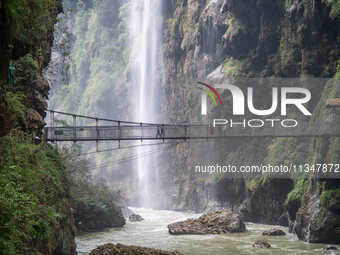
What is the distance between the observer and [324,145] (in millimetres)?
25250

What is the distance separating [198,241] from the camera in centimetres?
2511

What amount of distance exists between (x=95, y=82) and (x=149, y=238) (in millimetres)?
53058

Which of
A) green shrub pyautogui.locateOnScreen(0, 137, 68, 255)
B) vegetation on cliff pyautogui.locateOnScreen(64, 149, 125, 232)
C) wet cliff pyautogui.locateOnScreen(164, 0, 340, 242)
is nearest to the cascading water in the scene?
wet cliff pyautogui.locateOnScreen(164, 0, 340, 242)

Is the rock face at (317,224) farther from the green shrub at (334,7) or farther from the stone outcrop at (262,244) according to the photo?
the green shrub at (334,7)

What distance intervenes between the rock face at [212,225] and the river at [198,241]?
60 centimetres

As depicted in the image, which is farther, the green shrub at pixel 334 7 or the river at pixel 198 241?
the green shrub at pixel 334 7

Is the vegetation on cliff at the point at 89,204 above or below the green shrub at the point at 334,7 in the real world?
below

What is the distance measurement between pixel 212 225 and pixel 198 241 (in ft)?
11.4

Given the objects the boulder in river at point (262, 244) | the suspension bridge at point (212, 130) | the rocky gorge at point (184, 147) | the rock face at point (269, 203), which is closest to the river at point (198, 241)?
the boulder in river at point (262, 244)

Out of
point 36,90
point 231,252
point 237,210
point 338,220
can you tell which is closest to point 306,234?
point 338,220

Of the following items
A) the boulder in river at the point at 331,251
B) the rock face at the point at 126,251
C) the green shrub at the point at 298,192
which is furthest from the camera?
the green shrub at the point at 298,192

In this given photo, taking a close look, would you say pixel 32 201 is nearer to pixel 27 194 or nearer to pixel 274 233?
pixel 27 194

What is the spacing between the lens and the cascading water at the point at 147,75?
5573 centimetres

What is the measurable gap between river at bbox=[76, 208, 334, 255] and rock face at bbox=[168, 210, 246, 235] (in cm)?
60
